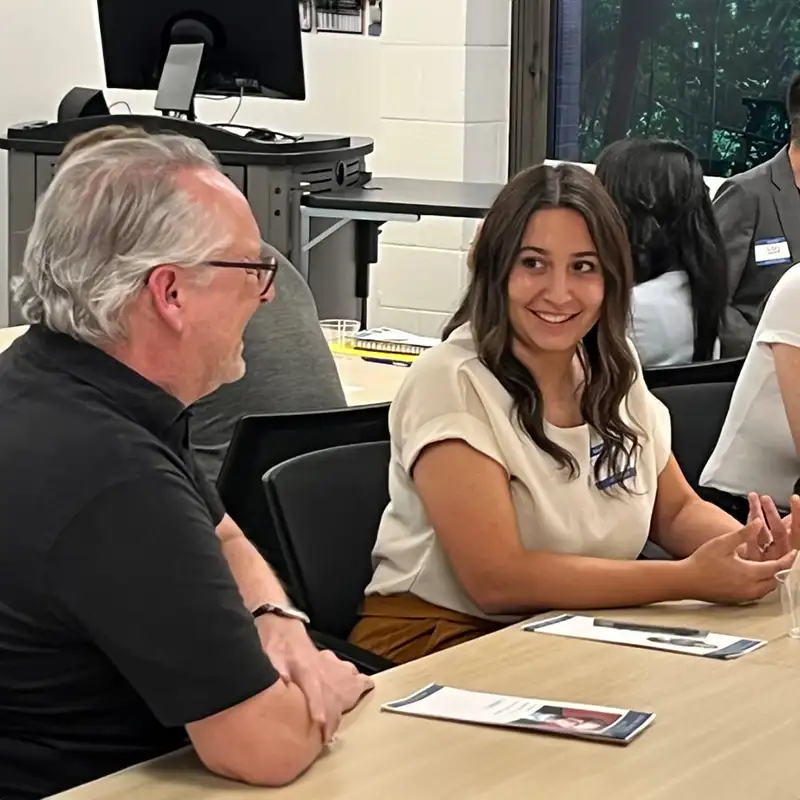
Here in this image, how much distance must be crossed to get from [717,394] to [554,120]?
3.18m

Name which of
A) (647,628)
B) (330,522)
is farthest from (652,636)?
(330,522)

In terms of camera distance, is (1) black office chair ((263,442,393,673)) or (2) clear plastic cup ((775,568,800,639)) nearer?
(2) clear plastic cup ((775,568,800,639))

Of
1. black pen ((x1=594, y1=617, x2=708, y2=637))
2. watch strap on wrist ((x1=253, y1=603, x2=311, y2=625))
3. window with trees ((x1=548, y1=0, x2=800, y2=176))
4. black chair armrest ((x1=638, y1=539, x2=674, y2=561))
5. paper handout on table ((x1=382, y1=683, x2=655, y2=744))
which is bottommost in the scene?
black chair armrest ((x1=638, y1=539, x2=674, y2=561))

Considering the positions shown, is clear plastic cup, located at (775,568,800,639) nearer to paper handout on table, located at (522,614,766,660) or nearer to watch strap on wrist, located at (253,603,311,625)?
paper handout on table, located at (522,614,766,660)

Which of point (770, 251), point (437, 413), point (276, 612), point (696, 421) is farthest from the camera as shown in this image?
point (770, 251)

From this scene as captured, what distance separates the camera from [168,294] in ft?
4.88

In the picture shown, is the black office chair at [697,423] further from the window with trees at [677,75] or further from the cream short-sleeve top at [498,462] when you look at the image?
the window with trees at [677,75]

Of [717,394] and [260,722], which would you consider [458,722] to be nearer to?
[260,722]

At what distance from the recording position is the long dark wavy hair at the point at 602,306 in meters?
2.31

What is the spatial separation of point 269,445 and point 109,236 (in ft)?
3.24

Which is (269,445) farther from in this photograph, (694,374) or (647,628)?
(694,374)

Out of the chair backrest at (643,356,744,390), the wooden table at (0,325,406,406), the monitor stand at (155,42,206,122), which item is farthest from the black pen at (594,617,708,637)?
the monitor stand at (155,42,206,122)

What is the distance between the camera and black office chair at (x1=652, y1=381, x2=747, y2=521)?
2.99 m

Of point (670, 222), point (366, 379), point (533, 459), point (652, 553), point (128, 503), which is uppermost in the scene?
point (128, 503)
